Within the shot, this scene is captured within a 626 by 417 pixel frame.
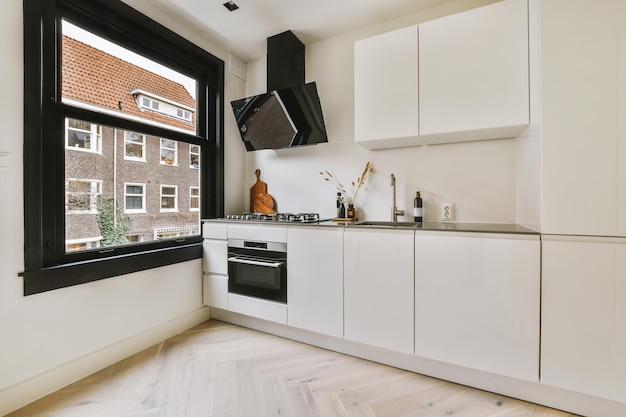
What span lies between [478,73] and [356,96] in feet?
2.53

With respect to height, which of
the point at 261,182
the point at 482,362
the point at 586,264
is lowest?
the point at 482,362

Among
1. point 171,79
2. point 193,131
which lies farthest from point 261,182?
point 171,79

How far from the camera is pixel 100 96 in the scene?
73.9 inches

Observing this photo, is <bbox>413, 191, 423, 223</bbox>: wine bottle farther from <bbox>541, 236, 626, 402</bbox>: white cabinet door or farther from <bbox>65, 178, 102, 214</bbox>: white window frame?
<bbox>65, 178, 102, 214</bbox>: white window frame

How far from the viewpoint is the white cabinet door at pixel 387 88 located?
6.07ft

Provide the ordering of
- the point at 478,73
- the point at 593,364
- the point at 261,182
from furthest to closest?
the point at 261,182, the point at 478,73, the point at 593,364

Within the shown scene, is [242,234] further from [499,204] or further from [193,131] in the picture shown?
[499,204]

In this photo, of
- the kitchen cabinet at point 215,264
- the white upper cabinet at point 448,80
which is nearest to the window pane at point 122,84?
the kitchen cabinet at point 215,264

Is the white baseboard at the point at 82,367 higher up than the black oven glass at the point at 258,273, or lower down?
lower down

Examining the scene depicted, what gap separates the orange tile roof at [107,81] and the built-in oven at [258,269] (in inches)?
49.0

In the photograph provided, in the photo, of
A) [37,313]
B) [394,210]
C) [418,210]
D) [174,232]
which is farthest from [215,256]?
[418,210]

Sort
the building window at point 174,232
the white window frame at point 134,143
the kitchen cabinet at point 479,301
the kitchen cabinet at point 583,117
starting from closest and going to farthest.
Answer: the kitchen cabinet at point 583,117 < the kitchen cabinet at point 479,301 < the white window frame at point 134,143 < the building window at point 174,232

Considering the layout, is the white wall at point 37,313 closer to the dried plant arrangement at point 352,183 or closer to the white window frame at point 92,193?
the white window frame at point 92,193

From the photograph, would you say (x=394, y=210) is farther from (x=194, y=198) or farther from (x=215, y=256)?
(x=194, y=198)
